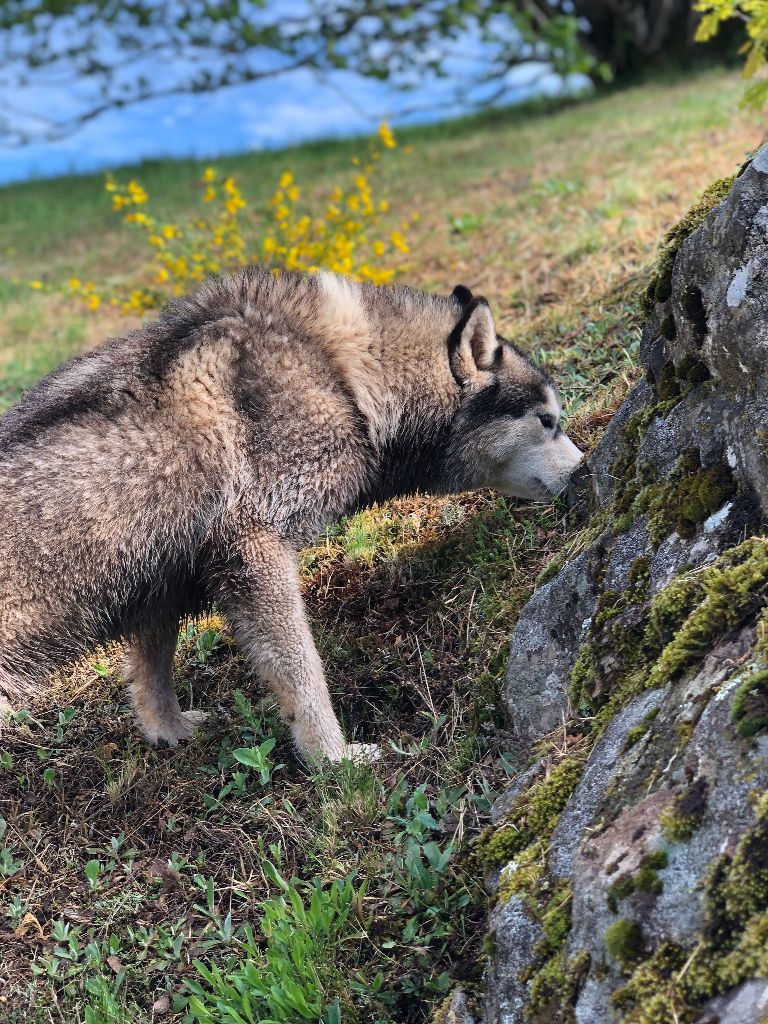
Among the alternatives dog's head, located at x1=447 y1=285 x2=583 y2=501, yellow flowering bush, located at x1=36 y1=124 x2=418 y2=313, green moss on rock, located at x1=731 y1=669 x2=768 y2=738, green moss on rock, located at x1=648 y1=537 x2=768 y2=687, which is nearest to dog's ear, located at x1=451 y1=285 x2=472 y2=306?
dog's head, located at x1=447 y1=285 x2=583 y2=501

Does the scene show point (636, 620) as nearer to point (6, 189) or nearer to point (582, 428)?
point (582, 428)

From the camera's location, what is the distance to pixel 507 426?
15.7 feet

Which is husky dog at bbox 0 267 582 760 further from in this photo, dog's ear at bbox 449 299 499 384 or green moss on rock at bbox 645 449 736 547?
green moss on rock at bbox 645 449 736 547

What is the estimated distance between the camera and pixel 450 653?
4352 mm

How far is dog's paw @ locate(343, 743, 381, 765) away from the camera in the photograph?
4.07 m

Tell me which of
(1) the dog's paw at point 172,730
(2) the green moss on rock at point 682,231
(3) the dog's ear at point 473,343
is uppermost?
(2) the green moss on rock at point 682,231

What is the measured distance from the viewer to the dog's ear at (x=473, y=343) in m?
4.54

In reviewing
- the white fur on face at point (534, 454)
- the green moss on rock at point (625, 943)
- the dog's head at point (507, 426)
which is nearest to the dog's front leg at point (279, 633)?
the dog's head at point (507, 426)

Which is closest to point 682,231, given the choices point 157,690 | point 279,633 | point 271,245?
point 279,633

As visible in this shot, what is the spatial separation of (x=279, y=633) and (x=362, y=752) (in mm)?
589

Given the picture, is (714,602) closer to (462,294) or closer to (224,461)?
(224,461)

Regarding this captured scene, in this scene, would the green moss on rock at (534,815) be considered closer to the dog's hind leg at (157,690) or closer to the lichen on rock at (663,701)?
the lichen on rock at (663,701)

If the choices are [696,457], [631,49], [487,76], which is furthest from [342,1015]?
[631,49]

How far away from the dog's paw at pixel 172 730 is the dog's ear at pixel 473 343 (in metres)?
2.02
